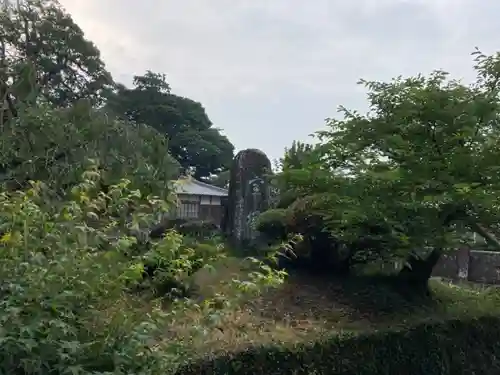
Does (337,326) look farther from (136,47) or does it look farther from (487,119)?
(136,47)

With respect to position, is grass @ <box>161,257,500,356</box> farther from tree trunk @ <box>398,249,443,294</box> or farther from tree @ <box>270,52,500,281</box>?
tree @ <box>270,52,500,281</box>

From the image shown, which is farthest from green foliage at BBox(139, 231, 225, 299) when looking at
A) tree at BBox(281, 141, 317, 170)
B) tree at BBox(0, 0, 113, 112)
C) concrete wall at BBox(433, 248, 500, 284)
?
tree at BBox(0, 0, 113, 112)

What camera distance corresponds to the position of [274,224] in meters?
5.73

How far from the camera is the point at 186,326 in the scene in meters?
2.97

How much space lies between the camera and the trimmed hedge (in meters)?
3.34

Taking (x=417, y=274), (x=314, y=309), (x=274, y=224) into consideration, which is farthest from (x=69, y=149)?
(x=417, y=274)

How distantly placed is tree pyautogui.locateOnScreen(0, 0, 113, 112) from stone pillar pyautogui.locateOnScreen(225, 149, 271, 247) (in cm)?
417

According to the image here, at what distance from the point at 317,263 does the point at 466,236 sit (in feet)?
5.21

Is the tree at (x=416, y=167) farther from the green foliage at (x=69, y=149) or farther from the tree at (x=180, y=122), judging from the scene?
the tree at (x=180, y=122)

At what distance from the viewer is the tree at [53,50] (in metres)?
10.4

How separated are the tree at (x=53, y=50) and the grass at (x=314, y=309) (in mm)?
6481

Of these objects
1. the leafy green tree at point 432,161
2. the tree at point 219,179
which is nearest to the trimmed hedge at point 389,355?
the leafy green tree at point 432,161

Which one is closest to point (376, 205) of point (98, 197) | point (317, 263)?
point (317, 263)

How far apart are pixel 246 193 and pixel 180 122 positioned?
12.6 meters
